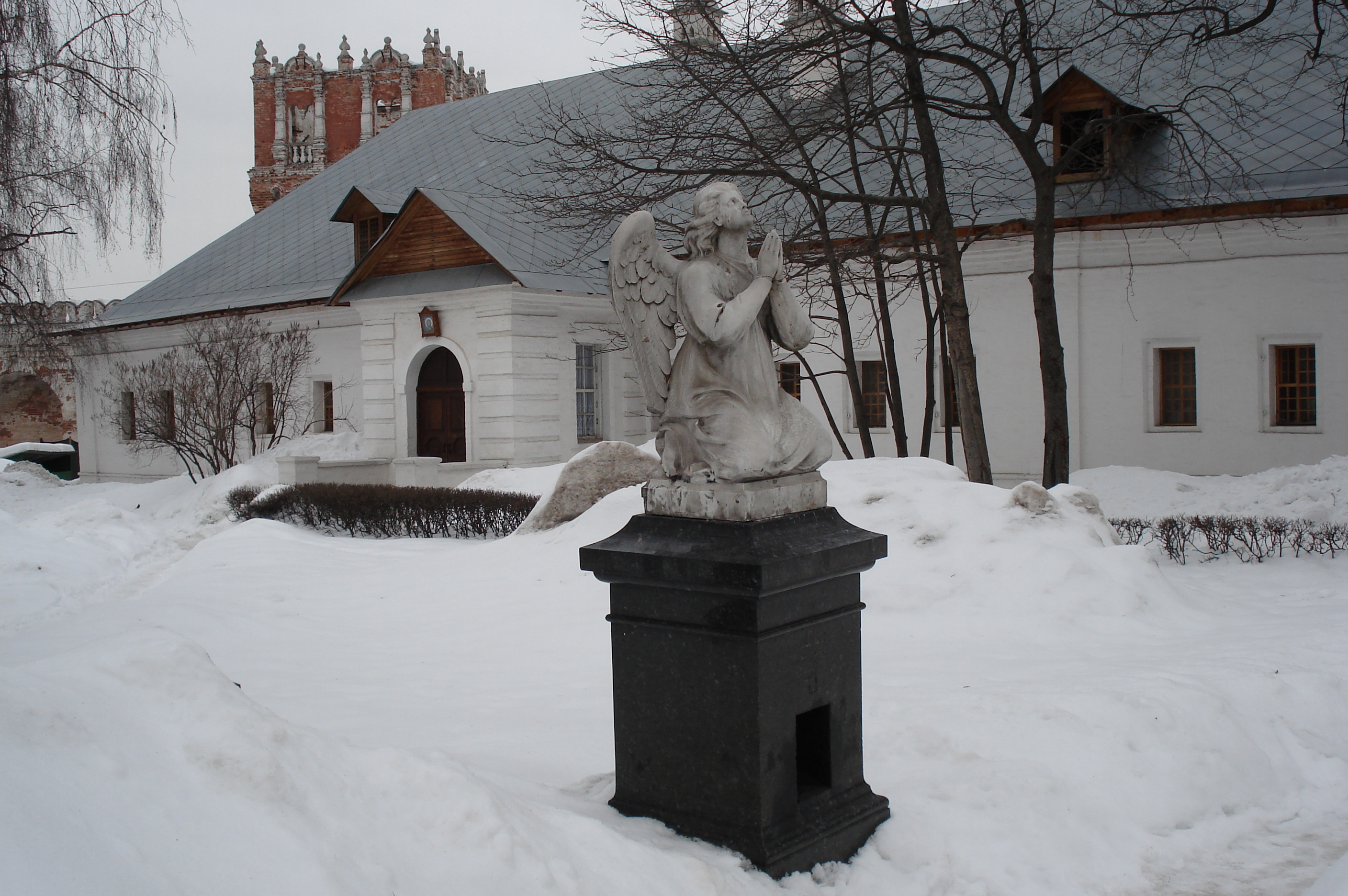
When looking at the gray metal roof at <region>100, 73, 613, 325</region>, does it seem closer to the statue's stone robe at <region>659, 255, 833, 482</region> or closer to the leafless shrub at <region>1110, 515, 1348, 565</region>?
the leafless shrub at <region>1110, 515, 1348, 565</region>

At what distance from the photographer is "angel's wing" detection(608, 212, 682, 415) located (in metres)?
4.51

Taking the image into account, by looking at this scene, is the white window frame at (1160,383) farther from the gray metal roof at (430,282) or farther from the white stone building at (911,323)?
the gray metal roof at (430,282)

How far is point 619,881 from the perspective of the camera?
3529mm

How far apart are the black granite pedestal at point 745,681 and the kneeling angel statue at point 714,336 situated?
0.32 meters

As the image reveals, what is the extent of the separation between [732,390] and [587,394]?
1655cm

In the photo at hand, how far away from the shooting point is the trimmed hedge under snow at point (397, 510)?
1373cm

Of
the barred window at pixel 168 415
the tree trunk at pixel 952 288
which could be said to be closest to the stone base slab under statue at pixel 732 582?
the tree trunk at pixel 952 288

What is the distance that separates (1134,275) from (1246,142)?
8.79ft

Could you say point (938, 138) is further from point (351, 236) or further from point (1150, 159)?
point (351, 236)

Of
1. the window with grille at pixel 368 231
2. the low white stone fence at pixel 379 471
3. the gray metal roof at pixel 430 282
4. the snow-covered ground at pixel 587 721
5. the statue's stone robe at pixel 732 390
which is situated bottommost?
the snow-covered ground at pixel 587 721

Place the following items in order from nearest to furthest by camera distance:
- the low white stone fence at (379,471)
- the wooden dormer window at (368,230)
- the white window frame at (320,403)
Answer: the low white stone fence at (379,471) → the wooden dormer window at (368,230) → the white window frame at (320,403)

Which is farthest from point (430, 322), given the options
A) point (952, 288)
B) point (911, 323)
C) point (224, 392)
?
point (952, 288)

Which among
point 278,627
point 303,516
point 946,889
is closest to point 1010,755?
point 946,889

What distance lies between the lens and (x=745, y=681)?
156 inches
